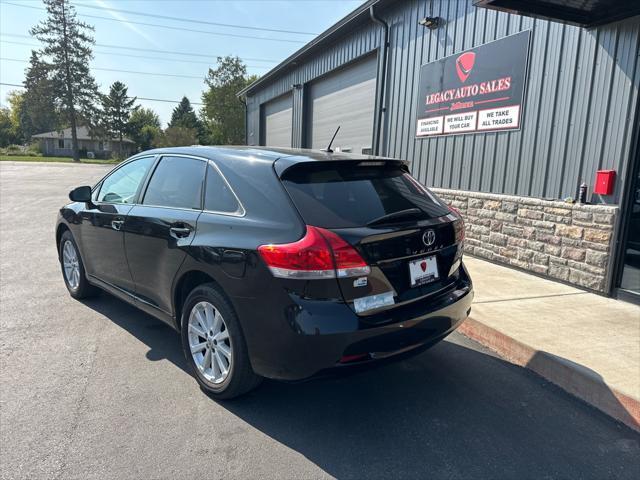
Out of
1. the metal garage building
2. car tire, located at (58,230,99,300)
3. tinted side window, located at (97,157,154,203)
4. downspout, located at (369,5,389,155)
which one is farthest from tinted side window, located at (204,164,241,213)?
downspout, located at (369,5,389,155)

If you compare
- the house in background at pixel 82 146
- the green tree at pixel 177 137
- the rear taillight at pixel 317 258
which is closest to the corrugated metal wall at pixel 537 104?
the rear taillight at pixel 317 258

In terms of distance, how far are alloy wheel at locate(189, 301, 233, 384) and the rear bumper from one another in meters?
0.30

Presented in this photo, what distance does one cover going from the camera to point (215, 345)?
3.04 meters

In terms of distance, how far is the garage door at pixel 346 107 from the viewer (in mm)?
10688

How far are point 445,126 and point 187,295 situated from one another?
239 inches

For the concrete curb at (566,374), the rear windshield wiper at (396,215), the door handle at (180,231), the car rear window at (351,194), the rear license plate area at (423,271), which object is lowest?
the concrete curb at (566,374)

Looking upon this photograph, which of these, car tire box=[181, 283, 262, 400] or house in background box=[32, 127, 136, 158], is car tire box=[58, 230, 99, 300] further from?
house in background box=[32, 127, 136, 158]

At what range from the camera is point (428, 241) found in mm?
2924

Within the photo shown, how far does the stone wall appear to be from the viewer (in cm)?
537

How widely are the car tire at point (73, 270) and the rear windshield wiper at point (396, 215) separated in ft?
11.8

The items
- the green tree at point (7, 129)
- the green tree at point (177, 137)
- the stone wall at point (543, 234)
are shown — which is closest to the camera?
the stone wall at point (543, 234)

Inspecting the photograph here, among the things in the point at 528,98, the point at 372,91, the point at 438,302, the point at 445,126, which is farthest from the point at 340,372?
the point at 372,91

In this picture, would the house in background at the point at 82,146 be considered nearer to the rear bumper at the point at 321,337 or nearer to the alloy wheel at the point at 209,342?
the alloy wheel at the point at 209,342

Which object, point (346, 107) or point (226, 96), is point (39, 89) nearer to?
point (226, 96)
